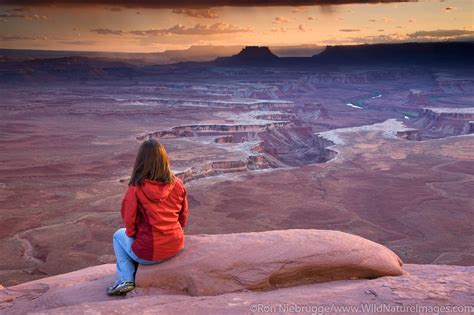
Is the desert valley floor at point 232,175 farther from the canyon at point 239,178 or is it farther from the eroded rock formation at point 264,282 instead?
the eroded rock formation at point 264,282

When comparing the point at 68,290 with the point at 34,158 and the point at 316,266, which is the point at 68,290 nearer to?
the point at 316,266

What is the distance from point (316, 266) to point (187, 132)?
43.2 metres

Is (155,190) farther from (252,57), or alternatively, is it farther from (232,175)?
(252,57)

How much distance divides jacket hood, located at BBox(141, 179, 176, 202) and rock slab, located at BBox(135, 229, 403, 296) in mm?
953

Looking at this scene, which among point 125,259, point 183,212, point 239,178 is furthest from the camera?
point 239,178

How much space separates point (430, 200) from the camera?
2533cm

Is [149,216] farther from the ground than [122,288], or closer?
farther from the ground

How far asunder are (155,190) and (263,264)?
161cm

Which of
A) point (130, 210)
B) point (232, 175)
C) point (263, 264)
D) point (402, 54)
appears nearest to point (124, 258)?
point (130, 210)

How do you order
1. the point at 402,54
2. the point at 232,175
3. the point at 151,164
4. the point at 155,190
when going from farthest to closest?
the point at 402,54, the point at 232,175, the point at 155,190, the point at 151,164

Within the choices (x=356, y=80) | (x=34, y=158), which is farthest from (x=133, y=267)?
(x=356, y=80)

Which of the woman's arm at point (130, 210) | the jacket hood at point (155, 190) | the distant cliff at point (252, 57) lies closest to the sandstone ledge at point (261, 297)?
the woman's arm at point (130, 210)

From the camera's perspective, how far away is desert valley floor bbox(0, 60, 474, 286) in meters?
19.3

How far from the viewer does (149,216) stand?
18.0 feet
